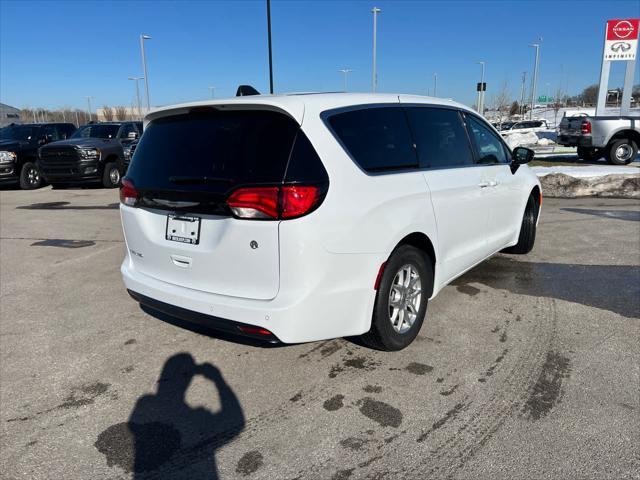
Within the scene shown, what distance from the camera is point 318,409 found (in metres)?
3.01

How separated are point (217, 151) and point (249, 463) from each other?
176 centimetres

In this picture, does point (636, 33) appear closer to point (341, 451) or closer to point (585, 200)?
point (585, 200)

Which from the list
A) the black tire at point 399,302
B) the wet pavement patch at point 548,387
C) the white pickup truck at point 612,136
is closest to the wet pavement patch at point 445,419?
the wet pavement patch at point 548,387

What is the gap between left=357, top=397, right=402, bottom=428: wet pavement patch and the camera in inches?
113

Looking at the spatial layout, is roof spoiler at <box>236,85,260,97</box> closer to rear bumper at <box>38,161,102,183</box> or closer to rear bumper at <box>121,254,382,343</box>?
rear bumper at <box>121,254,382,343</box>

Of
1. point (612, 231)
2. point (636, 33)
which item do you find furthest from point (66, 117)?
point (612, 231)

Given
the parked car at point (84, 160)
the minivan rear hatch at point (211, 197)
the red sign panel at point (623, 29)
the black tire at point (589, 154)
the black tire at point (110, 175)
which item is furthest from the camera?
the red sign panel at point (623, 29)

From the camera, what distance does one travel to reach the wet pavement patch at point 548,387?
9.68 feet

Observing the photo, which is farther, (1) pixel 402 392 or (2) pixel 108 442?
(1) pixel 402 392

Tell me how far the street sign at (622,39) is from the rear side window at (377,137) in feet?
62.5

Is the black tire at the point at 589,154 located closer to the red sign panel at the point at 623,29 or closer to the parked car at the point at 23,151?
the red sign panel at the point at 623,29

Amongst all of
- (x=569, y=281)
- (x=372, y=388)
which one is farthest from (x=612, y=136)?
(x=372, y=388)

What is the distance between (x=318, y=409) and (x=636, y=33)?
2092 centimetres

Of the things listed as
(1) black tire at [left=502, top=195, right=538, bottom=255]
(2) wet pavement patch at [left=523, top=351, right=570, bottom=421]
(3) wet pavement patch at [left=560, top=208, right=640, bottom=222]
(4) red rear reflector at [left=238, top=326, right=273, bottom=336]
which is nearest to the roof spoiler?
(4) red rear reflector at [left=238, top=326, right=273, bottom=336]
